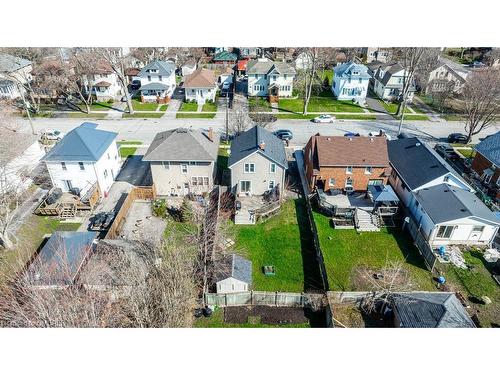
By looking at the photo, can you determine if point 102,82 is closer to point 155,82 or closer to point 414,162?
point 155,82

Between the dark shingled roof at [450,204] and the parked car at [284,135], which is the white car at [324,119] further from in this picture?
the dark shingled roof at [450,204]

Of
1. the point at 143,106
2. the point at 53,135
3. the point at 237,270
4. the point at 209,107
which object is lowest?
the point at 237,270

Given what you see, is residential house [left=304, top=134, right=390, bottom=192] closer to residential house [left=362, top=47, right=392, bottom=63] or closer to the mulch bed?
the mulch bed

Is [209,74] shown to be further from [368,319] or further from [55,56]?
[368,319]

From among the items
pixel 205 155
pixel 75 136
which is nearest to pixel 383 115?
pixel 205 155

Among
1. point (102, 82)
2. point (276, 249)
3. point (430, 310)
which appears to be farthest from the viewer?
point (102, 82)

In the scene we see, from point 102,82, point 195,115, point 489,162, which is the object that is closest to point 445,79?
point 489,162

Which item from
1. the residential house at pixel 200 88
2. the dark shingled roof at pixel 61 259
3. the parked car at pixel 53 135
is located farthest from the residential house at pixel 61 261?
the residential house at pixel 200 88
